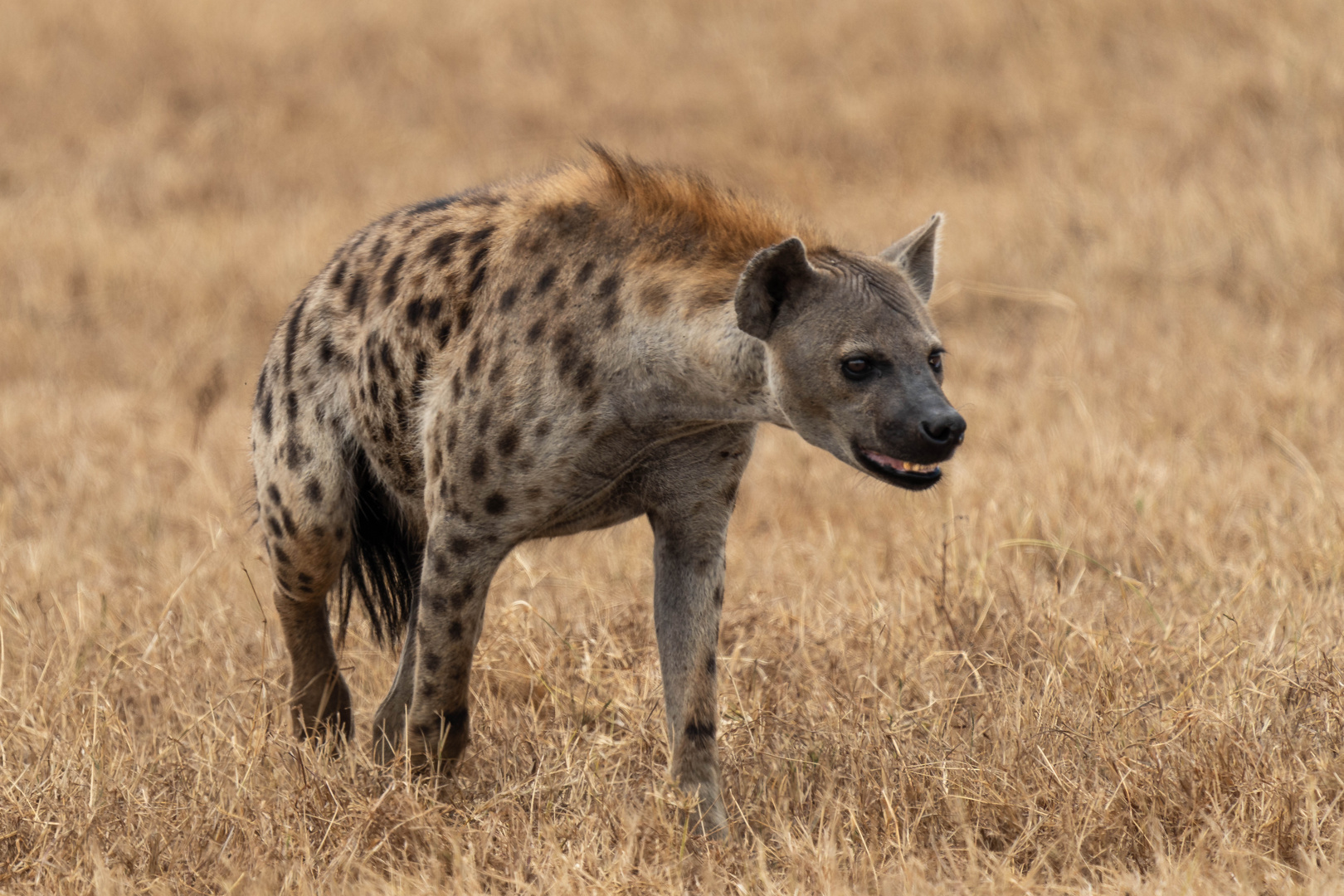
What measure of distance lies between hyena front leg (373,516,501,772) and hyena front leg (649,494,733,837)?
38 cm

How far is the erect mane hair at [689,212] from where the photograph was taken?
10.7 feet

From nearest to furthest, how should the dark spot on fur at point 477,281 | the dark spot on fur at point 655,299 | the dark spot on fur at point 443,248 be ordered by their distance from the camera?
the dark spot on fur at point 655,299 < the dark spot on fur at point 477,281 < the dark spot on fur at point 443,248

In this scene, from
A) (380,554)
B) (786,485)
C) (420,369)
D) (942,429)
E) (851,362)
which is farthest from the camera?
(786,485)

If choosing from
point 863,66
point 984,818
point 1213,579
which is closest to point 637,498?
point 984,818

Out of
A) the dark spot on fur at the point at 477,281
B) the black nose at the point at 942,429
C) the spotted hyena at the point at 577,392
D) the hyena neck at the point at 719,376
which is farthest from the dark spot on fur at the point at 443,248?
the black nose at the point at 942,429

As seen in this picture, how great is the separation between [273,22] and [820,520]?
8.40m

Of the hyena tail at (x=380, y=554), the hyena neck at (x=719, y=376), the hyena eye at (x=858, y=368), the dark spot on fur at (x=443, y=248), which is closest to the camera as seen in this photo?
the hyena eye at (x=858, y=368)

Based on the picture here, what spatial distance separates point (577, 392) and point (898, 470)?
0.67 meters

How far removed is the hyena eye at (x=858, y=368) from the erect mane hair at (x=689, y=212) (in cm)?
35

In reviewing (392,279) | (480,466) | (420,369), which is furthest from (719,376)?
(392,279)

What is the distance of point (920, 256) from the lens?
3.40 meters

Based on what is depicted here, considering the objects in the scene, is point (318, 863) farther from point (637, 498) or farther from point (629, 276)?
point (629, 276)

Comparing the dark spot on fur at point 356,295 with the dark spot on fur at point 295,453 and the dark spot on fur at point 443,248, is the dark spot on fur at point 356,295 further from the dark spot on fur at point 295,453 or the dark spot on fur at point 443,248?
the dark spot on fur at point 295,453

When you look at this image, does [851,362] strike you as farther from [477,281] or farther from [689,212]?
[477,281]
